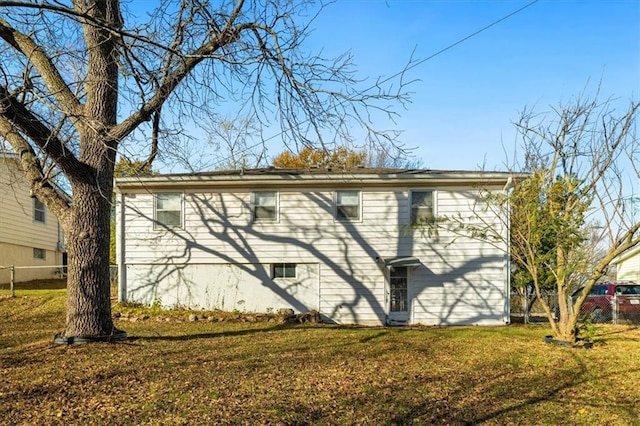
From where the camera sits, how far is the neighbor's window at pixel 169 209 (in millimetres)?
13484

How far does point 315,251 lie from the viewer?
43.9 feet

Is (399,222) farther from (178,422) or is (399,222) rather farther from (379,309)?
(178,422)

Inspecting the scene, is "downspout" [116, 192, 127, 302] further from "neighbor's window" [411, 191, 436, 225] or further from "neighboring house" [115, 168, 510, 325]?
"neighbor's window" [411, 191, 436, 225]

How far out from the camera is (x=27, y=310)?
12.4m

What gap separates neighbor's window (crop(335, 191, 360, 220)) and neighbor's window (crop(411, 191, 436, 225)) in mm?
1543

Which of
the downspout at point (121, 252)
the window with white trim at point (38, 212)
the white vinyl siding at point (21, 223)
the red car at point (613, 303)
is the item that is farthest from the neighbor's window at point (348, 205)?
the window with white trim at point (38, 212)

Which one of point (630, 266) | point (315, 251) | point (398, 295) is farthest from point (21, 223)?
point (630, 266)

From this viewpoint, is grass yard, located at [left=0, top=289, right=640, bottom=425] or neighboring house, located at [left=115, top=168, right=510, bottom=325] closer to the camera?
grass yard, located at [left=0, top=289, right=640, bottom=425]

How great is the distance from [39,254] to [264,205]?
11.9m

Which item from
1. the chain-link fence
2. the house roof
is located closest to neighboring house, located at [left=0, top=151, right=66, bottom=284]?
the house roof

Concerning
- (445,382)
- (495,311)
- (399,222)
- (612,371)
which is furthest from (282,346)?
(495,311)

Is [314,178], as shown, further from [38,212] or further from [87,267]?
[38,212]

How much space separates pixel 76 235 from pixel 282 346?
12.7 feet

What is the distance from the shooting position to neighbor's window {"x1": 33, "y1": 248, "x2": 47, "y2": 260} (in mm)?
19484
